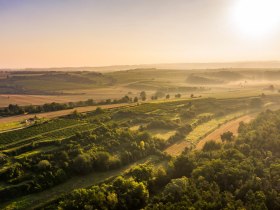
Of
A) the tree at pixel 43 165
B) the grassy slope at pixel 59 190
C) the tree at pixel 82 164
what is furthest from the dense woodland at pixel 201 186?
the tree at pixel 43 165

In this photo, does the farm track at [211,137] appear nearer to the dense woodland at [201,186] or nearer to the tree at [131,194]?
the dense woodland at [201,186]

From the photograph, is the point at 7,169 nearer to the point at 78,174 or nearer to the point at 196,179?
the point at 78,174

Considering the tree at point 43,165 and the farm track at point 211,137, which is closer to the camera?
the tree at point 43,165

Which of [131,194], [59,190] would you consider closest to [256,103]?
[131,194]

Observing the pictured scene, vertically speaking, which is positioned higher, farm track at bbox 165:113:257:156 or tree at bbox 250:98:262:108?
tree at bbox 250:98:262:108

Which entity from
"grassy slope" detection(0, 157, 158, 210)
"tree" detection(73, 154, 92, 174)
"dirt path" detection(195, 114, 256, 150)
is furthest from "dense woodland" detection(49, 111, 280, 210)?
"dirt path" detection(195, 114, 256, 150)

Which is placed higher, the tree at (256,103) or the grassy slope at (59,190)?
the tree at (256,103)

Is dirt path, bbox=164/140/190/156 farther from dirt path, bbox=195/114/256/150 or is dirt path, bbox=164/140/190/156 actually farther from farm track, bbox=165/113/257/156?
dirt path, bbox=195/114/256/150

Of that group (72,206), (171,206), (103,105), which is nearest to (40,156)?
(72,206)
